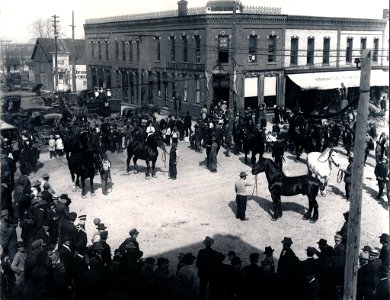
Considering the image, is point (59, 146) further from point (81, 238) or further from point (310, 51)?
point (310, 51)

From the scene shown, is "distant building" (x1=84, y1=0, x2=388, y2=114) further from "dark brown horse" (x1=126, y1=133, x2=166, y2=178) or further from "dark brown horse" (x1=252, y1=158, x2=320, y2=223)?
"dark brown horse" (x1=252, y1=158, x2=320, y2=223)

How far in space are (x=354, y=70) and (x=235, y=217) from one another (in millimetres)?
31941

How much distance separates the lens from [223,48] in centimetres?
3519

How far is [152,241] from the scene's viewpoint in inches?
552

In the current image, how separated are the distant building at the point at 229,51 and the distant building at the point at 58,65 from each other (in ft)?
68.3

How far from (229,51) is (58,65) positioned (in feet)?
120

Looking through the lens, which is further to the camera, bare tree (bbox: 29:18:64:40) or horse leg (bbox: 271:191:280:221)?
bare tree (bbox: 29:18:64:40)

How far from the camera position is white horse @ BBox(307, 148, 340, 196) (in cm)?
1766

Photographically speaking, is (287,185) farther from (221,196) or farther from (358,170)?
(358,170)

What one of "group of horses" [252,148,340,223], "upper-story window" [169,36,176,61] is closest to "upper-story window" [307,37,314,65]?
"upper-story window" [169,36,176,61]

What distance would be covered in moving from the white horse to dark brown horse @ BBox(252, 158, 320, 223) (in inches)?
94.0

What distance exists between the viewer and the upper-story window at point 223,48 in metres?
35.1

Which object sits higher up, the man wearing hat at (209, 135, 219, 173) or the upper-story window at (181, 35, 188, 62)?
the upper-story window at (181, 35, 188, 62)

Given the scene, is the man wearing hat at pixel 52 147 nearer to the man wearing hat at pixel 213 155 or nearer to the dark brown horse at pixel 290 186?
the man wearing hat at pixel 213 155
